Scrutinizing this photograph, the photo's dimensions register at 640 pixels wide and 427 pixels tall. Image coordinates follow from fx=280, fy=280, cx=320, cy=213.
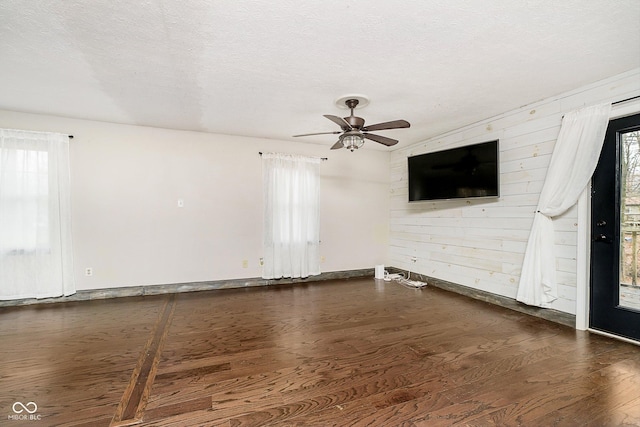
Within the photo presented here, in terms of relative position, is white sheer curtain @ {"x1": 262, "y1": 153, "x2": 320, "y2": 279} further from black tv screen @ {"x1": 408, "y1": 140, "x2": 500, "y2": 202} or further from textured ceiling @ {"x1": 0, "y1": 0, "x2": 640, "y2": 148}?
black tv screen @ {"x1": 408, "y1": 140, "x2": 500, "y2": 202}

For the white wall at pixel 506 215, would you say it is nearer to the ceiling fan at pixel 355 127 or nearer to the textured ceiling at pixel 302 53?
the textured ceiling at pixel 302 53

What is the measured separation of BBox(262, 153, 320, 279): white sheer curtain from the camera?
4.91 metres

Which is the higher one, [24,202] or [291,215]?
[24,202]

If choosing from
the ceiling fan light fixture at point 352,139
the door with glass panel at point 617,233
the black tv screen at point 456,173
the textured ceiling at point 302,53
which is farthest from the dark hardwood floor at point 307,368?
the textured ceiling at point 302,53

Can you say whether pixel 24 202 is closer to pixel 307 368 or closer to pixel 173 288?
pixel 173 288

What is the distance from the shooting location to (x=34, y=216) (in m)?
3.74

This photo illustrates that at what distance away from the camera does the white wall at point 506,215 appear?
308 cm

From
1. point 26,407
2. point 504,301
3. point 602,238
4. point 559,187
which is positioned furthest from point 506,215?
point 26,407

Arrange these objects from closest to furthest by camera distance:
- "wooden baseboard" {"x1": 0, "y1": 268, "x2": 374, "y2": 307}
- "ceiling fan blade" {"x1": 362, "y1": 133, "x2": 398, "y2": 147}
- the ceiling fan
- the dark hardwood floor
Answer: the dark hardwood floor → the ceiling fan → "ceiling fan blade" {"x1": 362, "y1": 133, "x2": 398, "y2": 147} → "wooden baseboard" {"x1": 0, "y1": 268, "x2": 374, "y2": 307}

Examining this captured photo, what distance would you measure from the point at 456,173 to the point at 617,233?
73.6 inches

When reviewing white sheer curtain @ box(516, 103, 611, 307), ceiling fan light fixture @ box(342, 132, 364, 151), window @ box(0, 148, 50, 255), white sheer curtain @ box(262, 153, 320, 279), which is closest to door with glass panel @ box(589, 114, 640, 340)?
white sheer curtain @ box(516, 103, 611, 307)

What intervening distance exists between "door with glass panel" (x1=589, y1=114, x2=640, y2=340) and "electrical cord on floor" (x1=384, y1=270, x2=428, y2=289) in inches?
87.4

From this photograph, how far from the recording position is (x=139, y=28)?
6.72 feet

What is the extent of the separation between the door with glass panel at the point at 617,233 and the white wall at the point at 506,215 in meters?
0.21
